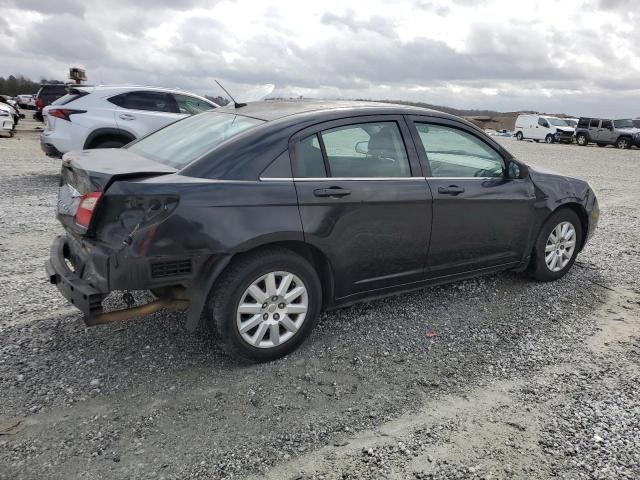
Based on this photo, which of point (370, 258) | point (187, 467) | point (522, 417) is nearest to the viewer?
point (187, 467)

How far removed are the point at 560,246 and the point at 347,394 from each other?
2.97m

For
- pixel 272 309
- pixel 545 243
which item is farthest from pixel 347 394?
pixel 545 243

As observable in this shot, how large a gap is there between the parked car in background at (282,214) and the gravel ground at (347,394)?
1.08 feet

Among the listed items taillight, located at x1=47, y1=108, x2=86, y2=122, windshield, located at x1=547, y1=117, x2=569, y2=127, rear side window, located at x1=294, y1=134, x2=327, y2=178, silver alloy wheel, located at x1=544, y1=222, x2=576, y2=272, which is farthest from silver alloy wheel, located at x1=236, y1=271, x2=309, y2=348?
windshield, located at x1=547, y1=117, x2=569, y2=127

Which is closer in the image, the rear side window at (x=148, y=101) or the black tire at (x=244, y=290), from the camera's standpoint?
the black tire at (x=244, y=290)

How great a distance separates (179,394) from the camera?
306 centimetres

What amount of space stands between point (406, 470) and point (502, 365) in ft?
4.34

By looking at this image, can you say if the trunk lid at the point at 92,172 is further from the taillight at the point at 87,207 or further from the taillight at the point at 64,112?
the taillight at the point at 64,112

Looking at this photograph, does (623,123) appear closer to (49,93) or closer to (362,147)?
(49,93)

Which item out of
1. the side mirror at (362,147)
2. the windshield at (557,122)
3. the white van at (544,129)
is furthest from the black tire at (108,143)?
the windshield at (557,122)

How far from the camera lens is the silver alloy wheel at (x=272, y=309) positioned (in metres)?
3.25

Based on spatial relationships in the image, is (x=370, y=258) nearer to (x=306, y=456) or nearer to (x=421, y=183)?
(x=421, y=183)

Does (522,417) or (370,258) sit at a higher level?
(370,258)

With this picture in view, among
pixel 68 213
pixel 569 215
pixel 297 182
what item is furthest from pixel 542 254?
pixel 68 213
